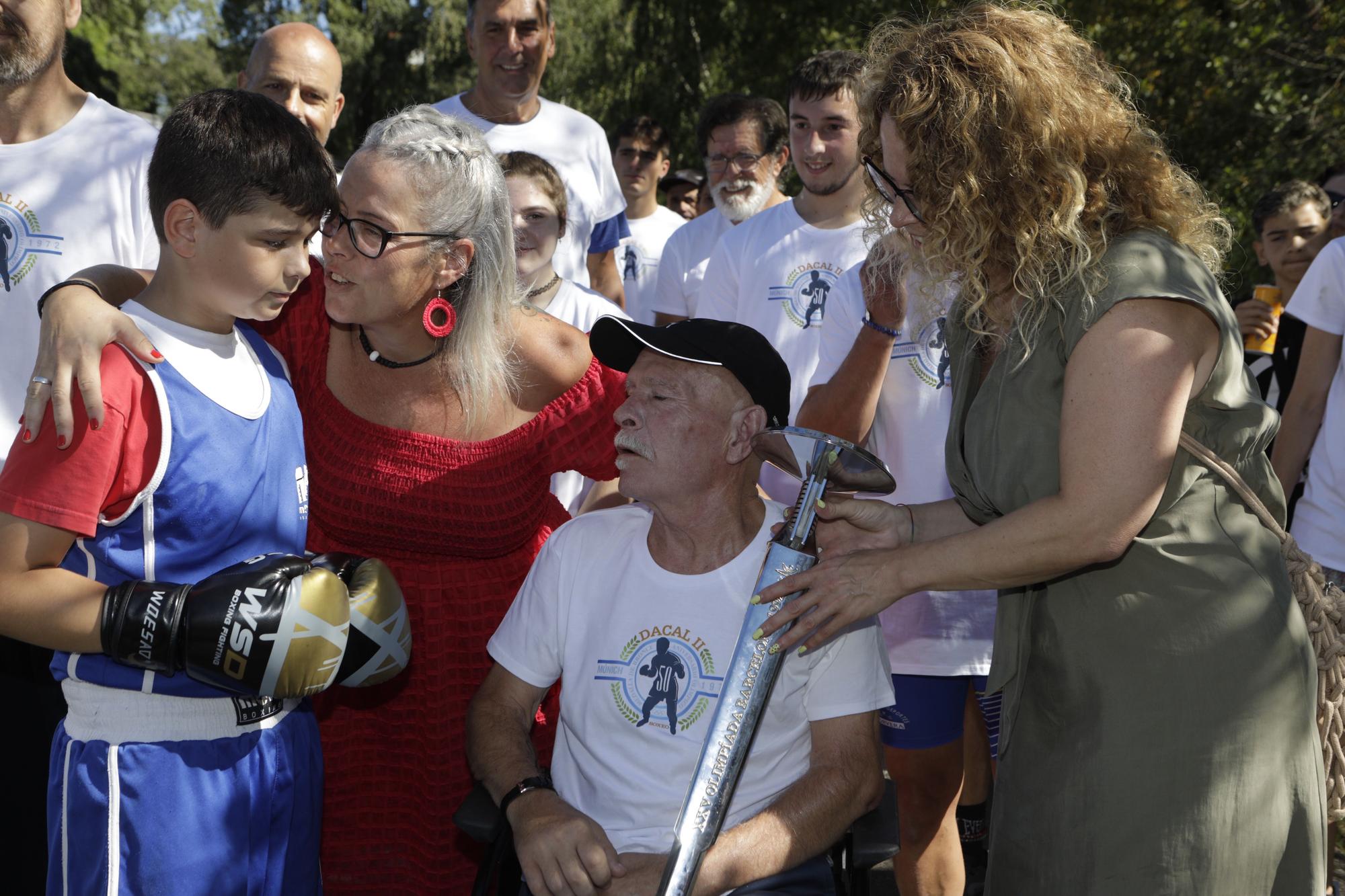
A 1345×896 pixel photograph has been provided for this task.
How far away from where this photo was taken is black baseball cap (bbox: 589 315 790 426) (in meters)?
2.60

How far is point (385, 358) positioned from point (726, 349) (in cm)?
81

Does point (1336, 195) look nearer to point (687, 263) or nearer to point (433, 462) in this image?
point (687, 263)

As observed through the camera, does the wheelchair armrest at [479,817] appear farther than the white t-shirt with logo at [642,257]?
No

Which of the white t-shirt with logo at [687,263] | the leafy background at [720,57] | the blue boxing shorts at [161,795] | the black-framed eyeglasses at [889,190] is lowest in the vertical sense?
the leafy background at [720,57]

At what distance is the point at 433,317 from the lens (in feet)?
9.10

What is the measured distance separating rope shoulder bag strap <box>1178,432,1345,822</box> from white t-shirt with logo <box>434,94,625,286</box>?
333cm

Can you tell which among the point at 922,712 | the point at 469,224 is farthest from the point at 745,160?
the point at 469,224

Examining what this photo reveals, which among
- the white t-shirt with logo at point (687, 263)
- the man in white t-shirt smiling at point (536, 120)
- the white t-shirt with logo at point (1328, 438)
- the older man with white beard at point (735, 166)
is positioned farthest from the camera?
the older man with white beard at point (735, 166)

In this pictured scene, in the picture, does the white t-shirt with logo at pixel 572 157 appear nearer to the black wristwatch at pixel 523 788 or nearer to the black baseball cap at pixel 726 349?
the black baseball cap at pixel 726 349

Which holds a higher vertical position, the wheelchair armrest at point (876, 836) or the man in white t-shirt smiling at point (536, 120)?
the man in white t-shirt smiling at point (536, 120)

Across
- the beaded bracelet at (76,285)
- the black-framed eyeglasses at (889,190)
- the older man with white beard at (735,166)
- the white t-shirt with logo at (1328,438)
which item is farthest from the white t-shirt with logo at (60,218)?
the white t-shirt with logo at (1328,438)

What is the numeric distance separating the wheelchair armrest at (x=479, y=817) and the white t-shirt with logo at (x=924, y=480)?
139cm

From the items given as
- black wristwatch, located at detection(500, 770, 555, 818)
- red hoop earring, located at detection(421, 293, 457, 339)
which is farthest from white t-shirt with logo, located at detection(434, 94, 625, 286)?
black wristwatch, located at detection(500, 770, 555, 818)

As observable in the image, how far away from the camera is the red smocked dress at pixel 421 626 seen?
2.84 m
